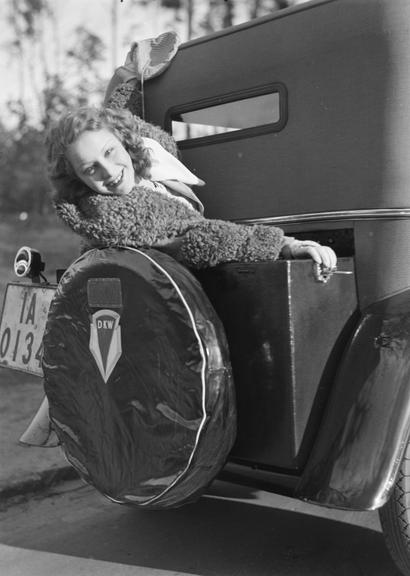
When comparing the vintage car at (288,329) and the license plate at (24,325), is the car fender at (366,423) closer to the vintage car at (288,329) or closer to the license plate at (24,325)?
the vintage car at (288,329)

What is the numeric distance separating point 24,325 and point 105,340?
874mm

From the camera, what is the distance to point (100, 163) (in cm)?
244

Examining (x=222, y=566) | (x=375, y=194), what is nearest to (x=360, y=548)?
(x=222, y=566)

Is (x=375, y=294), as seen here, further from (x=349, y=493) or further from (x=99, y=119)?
(x=99, y=119)

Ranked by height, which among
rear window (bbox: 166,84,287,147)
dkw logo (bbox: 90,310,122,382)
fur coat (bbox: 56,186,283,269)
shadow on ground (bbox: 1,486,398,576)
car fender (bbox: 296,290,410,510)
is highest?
rear window (bbox: 166,84,287,147)

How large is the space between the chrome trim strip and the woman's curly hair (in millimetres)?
542

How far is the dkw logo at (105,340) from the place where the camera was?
7.71 ft

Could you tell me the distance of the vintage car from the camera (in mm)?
2232

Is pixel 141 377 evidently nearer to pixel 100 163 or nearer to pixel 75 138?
pixel 100 163

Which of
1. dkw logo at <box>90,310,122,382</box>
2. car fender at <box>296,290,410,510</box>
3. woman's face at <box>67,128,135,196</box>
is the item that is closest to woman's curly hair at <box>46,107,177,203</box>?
woman's face at <box>67,128,135,196</box>

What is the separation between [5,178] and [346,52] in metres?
16.8

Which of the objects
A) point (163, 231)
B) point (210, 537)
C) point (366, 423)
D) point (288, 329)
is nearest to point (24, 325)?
point (163, 231)

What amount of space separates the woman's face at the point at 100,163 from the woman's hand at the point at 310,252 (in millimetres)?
567

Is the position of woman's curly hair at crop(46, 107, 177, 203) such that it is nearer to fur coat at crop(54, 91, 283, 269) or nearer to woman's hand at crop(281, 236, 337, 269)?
fur coat at crop(54, 91, 283, 269)
